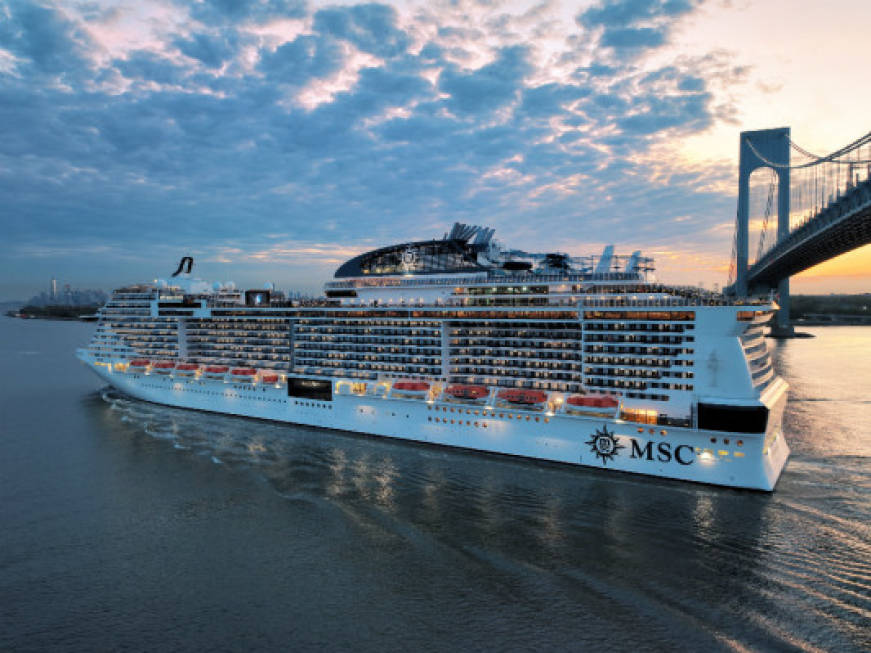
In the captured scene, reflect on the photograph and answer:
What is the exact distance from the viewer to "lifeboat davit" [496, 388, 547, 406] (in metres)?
26.7

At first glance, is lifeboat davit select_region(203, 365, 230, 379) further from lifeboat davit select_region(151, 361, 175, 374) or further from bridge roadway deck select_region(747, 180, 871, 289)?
bridge roadway deck select_region(747, 180, 871, 289)

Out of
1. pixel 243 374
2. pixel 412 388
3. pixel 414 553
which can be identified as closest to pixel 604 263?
pixel 412 388

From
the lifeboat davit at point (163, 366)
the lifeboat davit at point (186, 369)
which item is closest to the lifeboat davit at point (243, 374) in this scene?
the lifeboat davit at point (186, 369)

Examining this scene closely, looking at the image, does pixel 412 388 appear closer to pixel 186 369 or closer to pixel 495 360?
pixel 495 360

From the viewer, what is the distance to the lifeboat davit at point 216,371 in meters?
38.1

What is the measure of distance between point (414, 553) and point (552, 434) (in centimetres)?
1058

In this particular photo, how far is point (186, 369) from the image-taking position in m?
40.2

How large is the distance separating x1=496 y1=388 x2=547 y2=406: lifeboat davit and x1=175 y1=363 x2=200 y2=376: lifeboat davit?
25.4m

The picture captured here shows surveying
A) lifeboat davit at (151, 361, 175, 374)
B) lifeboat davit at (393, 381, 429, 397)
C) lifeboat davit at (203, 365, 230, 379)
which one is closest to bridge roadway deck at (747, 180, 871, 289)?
lifeboat davit at (393, 381, 429, 397)

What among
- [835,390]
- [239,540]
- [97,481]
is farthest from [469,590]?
[835,390]

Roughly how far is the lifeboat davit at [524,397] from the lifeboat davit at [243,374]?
18910 millimetres

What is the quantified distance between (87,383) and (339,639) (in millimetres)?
51045

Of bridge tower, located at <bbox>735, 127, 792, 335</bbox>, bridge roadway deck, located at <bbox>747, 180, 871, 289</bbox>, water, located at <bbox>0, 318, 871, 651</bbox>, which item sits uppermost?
bridge tower, located at <bbox>735, 127, 792, 335</bbox>

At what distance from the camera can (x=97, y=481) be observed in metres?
24.7
